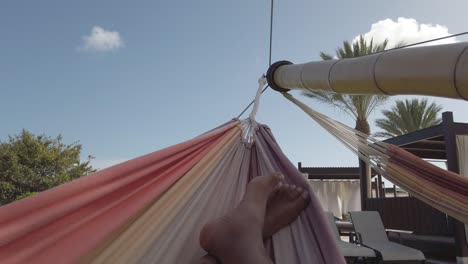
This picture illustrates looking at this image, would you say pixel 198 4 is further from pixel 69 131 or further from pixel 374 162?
pixel 69 131

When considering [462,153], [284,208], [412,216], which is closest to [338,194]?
[412,216]

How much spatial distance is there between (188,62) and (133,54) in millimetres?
1647

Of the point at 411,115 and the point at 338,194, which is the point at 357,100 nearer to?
the point at 411,115

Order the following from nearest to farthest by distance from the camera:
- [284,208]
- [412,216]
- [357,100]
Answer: [284,208]
[412,216]
[357,100]

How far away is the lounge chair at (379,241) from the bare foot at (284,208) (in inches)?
110

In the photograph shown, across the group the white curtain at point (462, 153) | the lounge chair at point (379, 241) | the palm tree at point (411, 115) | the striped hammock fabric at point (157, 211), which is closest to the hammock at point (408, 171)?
the striped hammock fabric at point (157, 211)

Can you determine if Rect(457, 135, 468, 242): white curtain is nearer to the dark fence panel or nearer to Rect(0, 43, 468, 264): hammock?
the dark fence panel

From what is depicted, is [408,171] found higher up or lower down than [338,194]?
higher up

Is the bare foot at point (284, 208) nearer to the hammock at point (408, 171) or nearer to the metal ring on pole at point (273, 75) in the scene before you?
the hammock at point (408, 171)

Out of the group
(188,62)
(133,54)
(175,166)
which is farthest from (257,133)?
(133,54)

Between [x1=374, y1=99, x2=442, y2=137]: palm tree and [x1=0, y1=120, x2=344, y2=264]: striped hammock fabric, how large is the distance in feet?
28.3

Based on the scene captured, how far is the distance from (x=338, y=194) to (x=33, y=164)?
9401mm

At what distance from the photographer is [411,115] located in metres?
9.67

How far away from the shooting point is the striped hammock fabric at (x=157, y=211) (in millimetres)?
1065
